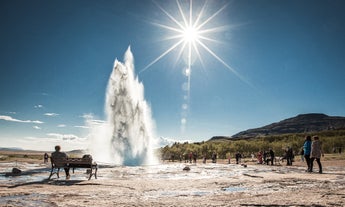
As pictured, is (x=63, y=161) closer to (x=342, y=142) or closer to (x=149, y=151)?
(x=149, y=151)

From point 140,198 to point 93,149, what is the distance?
39.2 meters

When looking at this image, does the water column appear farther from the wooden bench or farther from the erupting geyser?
the wooden bench

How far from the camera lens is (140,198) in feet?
28.6

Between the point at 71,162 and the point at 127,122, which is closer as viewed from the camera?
the point at 71,162

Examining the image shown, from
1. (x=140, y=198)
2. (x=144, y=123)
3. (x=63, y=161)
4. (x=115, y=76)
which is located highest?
(x=115, y=76)

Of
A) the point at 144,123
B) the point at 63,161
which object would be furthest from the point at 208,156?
the point at 63,161

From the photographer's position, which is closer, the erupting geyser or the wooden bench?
the wooden bench

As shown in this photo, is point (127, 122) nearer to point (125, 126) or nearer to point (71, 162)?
point (125, 126)

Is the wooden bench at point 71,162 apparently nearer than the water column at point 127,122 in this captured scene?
Yes

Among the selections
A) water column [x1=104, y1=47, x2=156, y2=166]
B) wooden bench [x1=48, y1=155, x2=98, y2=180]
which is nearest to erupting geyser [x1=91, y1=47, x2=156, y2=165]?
water column [x1=104, y1=47, x2=156, y2=166]

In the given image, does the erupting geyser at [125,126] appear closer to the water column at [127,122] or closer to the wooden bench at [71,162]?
the water column at [127,122]

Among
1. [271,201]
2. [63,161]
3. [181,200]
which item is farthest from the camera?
[63,161]

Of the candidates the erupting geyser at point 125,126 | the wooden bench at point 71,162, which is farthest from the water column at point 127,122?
the wooden bench at point 71,162

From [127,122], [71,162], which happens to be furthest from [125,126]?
[71,162]
